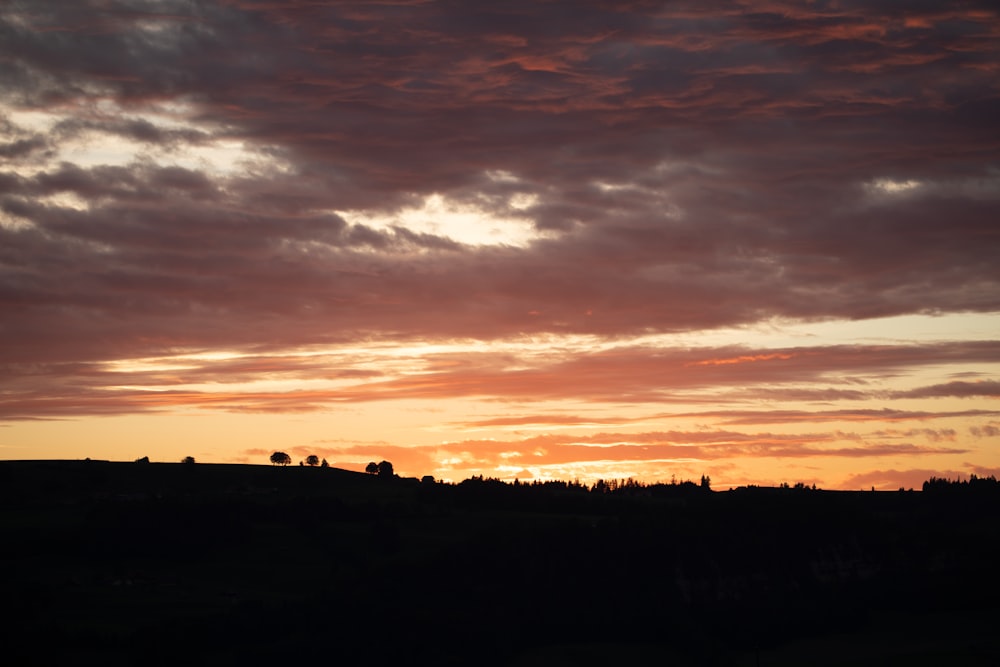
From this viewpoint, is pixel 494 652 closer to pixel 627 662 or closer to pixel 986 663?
pixel 627 662

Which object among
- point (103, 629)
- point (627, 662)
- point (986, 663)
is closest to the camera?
point (986, 663)

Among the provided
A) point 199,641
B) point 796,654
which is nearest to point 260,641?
point 199,641

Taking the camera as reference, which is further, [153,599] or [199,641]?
[153,599]

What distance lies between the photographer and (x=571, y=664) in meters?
187

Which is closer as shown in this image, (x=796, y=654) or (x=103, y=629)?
(x=103, y=629)

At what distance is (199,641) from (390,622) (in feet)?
107

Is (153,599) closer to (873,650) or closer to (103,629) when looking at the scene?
(103,629)

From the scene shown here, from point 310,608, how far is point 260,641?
13.7 meters

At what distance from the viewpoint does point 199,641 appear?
182 metres

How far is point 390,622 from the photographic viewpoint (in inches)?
7854

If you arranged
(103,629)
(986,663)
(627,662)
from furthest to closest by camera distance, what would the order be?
(627,662) < (103,629) < (986,663)

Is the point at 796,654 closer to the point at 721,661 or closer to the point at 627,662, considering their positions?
the point at 721,661

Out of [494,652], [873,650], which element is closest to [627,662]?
[494,652]

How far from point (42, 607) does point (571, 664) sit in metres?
83.1
